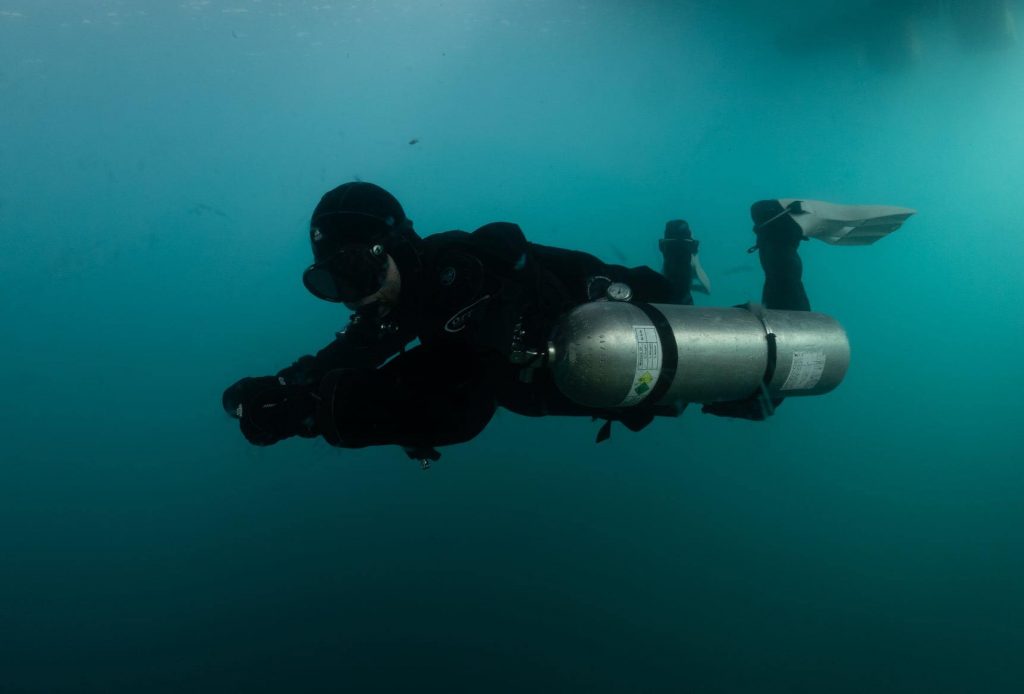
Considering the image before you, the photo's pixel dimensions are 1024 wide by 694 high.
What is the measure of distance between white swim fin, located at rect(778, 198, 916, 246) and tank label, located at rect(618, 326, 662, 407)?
9.65 feet

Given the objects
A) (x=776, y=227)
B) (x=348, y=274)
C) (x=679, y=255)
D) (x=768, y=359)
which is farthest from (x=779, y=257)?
(x=348, y=274)

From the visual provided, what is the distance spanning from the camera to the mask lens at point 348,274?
7.04 ft

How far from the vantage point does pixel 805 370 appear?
3043mm

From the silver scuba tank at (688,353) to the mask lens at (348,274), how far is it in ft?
3.24

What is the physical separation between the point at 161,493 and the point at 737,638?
15507 millimetres

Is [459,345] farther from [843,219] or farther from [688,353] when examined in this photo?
[843,219]

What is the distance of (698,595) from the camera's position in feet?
28.6

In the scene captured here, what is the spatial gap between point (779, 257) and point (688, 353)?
2328 millimetres

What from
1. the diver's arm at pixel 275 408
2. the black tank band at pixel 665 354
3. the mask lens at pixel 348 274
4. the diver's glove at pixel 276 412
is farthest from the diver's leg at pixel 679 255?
the diver's glove at pixel 276 412

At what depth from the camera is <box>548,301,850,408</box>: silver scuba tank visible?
233 centimetres

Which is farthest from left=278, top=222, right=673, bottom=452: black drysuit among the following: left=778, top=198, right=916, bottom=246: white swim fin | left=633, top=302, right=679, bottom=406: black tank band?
left=778, top=198, right=916, bottom=246: white swim fin

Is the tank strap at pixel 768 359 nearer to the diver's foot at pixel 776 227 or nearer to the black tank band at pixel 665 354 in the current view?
the black tank band at pixel 665 354

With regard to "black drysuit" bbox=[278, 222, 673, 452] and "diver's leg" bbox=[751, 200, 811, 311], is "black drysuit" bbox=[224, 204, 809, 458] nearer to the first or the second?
"black drysuit" bbox=[278, 222, 673, 452]

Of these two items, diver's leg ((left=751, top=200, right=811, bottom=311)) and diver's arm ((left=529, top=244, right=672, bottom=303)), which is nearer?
diver's arm ((left=529, top=244, right=672, bottom=303))
